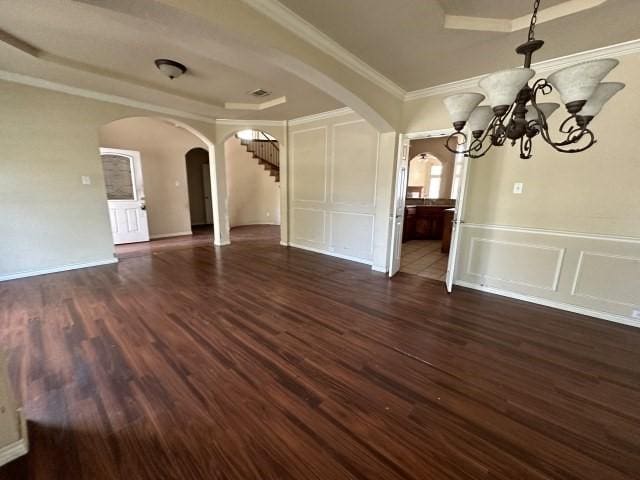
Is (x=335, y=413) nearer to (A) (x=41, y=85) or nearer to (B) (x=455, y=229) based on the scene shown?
(B) (x=455, y=229)

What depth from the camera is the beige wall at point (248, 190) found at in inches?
352

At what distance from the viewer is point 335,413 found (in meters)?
1.65

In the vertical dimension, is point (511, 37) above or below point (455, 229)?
above

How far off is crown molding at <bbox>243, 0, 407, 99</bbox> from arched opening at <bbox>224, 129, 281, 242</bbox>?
595cm

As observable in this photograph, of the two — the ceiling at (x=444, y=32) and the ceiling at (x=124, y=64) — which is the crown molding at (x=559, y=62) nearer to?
the ceiling at (x=444, y=32)

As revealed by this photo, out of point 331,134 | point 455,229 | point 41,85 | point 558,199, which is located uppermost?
point 41,85

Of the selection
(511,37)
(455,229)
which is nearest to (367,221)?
(455,229)

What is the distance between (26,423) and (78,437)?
355 mm

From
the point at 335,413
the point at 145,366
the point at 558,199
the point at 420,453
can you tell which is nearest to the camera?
the point at 420,453

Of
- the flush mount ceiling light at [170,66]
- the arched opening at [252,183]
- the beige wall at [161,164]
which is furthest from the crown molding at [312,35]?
the arched opening at [252,183]

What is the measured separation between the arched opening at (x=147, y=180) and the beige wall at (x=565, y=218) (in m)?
5.37

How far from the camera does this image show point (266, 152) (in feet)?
31.9

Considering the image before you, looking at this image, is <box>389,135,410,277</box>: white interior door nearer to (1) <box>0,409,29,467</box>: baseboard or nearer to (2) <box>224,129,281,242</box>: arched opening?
(1) <box>0,409,29,467</box>: baseboard

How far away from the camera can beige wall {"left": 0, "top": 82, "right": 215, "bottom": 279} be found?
3.63 m
